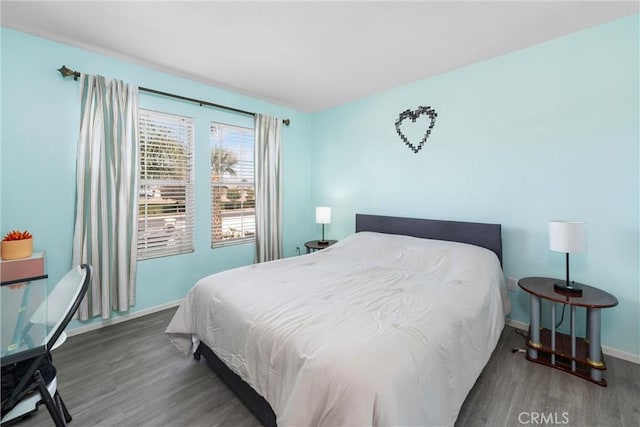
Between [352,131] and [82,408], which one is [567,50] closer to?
[352,131]

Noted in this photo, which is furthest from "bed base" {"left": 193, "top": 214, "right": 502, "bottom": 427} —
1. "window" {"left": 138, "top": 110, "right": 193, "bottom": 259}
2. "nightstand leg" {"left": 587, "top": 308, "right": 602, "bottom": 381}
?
"window" {"left": 138, "top": 110, "right": 193, "bottom": 259}

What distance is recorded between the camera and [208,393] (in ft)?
5.85

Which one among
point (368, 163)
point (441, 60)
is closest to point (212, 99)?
point (368, 163)

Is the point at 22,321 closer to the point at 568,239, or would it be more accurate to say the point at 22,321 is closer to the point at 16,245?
the point at 16,245

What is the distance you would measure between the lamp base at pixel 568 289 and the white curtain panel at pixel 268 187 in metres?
3.04

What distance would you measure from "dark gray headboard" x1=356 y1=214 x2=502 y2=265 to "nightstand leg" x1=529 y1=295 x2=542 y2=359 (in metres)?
0.55

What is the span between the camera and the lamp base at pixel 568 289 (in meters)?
1.96


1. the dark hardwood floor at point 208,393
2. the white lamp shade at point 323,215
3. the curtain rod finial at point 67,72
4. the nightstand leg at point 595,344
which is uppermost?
the curtain rod finial at point 67,72

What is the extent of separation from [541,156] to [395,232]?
5.10ft

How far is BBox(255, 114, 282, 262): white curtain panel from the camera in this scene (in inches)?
146

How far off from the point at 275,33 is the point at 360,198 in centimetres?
223

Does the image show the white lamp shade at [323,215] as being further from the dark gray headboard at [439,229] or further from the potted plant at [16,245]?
the potted plant at [16,245]

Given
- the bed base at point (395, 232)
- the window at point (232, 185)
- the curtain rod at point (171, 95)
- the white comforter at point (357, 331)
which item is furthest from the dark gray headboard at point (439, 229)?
the curtain rod at point (171, 95)

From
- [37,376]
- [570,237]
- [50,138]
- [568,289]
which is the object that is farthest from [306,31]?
[568,289]
